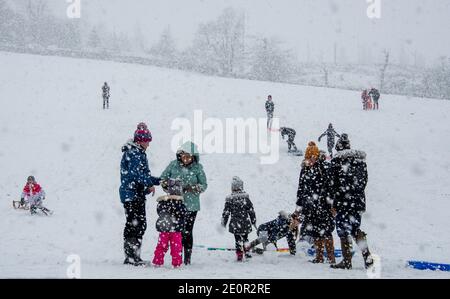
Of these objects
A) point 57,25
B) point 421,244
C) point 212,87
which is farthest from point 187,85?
point 57,25

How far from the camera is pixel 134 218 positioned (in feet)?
19.7

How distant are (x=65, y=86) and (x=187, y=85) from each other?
1087 cm

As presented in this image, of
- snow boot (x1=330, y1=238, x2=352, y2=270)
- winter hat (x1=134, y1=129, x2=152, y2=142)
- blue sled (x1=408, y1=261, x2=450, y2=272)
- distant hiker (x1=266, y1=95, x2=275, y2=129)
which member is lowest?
blue sled (x1=408, y1=261, x2=450, y2=272)

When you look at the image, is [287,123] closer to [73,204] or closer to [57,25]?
[73,204]

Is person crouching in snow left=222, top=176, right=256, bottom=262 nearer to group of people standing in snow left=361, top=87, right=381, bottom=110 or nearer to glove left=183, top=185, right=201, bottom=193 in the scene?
glove left=183, top=185, right=201, bottom=193

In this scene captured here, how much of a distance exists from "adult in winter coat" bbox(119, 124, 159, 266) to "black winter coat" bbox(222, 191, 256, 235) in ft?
5.92

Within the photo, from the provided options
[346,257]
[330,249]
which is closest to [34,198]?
[330,249]

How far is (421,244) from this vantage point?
37.6 feet

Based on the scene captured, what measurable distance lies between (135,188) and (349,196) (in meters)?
3.24

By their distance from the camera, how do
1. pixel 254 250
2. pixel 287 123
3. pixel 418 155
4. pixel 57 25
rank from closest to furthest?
1. pixel 254 250
2. pixel 418 155
3. pixel 287 123
4. pixel 57 25

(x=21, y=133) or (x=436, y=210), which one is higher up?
(x=21, y=133)

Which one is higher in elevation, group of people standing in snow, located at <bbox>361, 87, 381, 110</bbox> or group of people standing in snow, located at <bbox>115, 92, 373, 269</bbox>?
group of people standing in snow, located at <bbox>361, 87, 381, 110</bbox>

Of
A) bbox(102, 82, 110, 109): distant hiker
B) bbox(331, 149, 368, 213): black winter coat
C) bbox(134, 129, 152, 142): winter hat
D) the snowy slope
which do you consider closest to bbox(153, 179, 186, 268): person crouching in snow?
the snowy slope

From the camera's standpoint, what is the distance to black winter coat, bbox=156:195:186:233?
19.3ft
